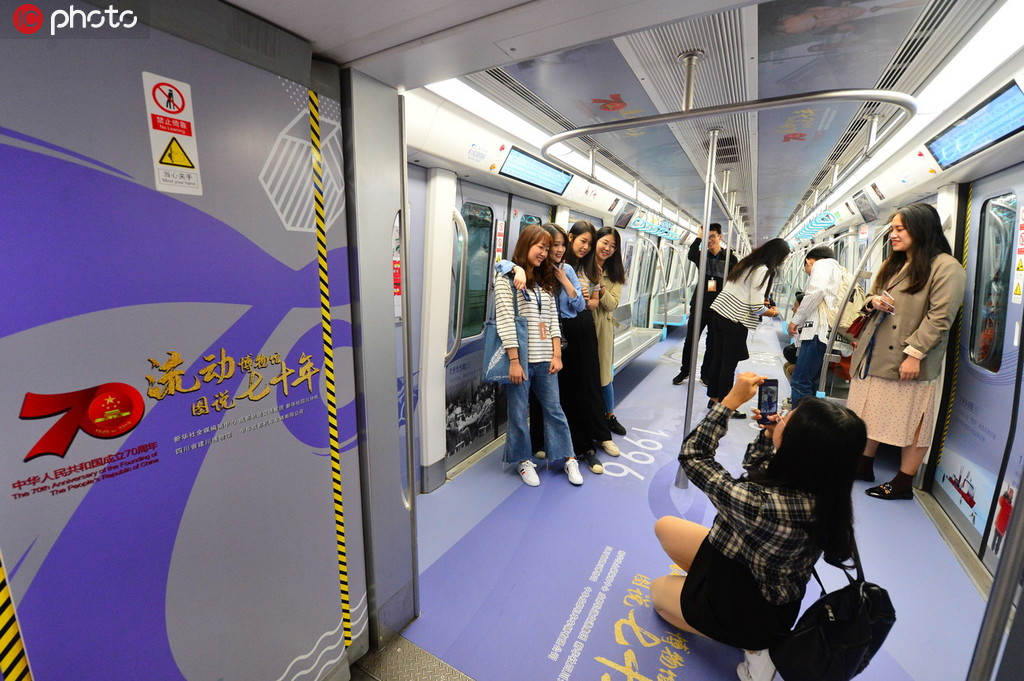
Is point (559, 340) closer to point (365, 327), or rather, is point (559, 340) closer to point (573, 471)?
point (573, 471)

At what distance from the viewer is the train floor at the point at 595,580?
7.03 ft

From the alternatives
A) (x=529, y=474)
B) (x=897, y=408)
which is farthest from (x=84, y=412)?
(x=897, y=408)

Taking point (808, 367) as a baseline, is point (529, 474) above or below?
below

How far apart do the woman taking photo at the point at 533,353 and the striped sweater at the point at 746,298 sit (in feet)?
6.24

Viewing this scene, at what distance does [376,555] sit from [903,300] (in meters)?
3.78

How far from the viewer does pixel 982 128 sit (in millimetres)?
2512

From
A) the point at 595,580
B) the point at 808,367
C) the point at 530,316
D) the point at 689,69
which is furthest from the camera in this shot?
the point at 808,367

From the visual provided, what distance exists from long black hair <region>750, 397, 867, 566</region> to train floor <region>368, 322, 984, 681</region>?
94cm

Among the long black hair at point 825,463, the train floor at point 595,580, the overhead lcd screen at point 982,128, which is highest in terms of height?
the overhead lcd screen at point 982,128

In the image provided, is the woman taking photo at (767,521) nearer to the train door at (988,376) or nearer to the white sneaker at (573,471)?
the white sneaker at (573,471)

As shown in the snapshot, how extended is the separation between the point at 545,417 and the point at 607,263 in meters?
1.61

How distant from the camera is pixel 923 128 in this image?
3.14 metres

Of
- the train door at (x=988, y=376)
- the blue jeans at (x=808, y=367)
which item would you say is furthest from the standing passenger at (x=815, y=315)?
the train door at (x=988, y=376)

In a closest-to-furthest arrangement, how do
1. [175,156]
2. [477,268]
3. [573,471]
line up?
[175,156] → [573,471] → [477,268]
